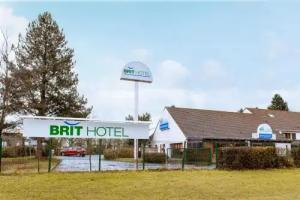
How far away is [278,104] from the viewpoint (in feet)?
247

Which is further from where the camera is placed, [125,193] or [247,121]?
[247,121]

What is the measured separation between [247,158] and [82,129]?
9.46 m

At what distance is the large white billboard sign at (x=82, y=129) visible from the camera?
20469 millimetres

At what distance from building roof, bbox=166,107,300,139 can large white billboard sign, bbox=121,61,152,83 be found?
9297mm

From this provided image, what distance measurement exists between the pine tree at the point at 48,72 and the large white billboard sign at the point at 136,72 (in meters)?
4.40

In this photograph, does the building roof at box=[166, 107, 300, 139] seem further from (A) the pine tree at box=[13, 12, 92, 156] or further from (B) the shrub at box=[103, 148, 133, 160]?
(A) the pine tree at box=[13, 12, 92, 156]

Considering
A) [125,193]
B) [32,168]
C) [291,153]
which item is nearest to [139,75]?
[291,153]

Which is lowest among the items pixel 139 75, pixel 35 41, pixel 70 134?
pixel 70 134

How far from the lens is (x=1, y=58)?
34.0 meters

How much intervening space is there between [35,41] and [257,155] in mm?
21511

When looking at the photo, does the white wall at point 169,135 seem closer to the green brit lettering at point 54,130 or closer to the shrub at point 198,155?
the shrub at point 198,155

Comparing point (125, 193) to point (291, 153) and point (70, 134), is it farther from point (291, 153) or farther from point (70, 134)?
point (291, 153)

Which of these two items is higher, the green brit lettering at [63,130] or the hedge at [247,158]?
the green brit lettering at [63,130]

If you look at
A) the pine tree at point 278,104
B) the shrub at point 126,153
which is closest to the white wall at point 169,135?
the shrub at point 126,153
